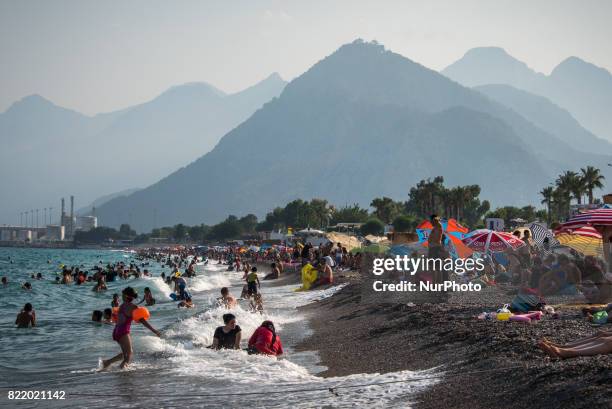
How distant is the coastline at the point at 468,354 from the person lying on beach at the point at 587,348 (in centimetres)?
11

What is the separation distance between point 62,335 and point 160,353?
19.3ft

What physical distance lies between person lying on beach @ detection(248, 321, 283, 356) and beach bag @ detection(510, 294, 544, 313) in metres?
4.63

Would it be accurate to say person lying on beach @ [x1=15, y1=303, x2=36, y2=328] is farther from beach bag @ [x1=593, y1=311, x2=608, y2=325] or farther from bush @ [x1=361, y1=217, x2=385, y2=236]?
bush @ [x1=361, y1=217, x2=385, y2=236]

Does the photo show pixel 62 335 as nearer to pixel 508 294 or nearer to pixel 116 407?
pixel 116 407

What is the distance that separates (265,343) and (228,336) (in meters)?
1.08

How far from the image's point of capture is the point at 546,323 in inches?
462

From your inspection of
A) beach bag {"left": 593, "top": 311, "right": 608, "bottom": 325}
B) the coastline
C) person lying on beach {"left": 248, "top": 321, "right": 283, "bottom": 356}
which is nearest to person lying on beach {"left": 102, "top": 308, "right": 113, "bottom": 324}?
the coastline

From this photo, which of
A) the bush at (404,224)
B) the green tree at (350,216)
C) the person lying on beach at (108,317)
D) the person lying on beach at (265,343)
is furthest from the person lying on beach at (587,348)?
the green tree at (350,216)

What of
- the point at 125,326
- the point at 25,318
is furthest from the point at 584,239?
the point at 25,318

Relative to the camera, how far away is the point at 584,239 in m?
20.0

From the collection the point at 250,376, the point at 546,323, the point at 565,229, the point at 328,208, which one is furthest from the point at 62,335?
the point at 328,208

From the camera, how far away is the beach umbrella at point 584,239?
19200 mm

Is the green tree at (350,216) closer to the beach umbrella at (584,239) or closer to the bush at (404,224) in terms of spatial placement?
the bush at (404,224)

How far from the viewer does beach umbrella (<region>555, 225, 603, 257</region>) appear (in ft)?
63.0
